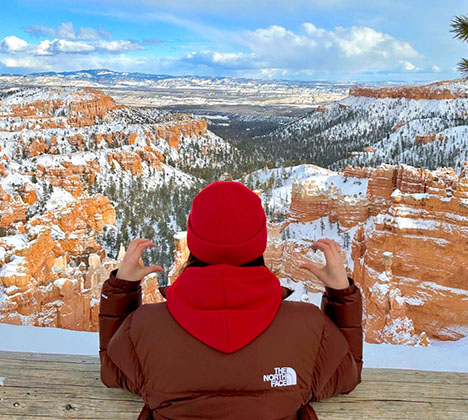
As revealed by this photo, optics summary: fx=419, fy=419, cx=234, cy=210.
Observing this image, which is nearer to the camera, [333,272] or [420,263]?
[333,272]

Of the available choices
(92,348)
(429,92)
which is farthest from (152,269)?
(429,92)

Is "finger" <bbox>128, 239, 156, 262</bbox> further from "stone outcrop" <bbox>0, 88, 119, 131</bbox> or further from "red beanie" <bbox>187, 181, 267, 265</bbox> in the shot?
"stone outcrop" <bbox>0, 88, 119, 131</bbox>

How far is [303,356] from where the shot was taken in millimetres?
1241

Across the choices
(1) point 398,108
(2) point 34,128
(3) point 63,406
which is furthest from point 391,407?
(1) point 398,108

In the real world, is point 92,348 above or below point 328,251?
below

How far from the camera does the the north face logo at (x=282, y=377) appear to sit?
1.18 metres

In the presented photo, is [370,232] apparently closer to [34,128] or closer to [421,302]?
[421,302]

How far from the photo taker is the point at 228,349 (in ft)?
3.81

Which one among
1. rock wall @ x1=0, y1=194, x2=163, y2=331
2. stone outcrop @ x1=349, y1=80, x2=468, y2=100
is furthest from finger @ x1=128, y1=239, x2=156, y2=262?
stone outcrop @ x1=349, y1=80, x2=468, y2=100

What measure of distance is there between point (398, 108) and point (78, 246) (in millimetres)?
74792

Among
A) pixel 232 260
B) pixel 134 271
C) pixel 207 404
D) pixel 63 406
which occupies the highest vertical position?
pixel 232 260

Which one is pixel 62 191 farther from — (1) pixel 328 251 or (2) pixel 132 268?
(1) pixel 328 251

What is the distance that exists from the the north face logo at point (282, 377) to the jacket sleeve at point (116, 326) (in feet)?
1.38

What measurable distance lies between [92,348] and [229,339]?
1.80m
